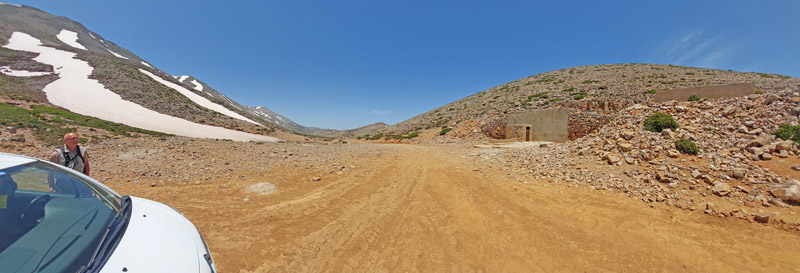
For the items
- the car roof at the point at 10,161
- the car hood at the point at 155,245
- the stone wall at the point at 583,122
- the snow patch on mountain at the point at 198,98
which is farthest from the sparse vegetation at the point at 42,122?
the stone wall at the point at 583,122

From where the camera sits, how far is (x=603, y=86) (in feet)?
117

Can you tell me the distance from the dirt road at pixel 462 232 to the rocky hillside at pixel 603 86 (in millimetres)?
22528

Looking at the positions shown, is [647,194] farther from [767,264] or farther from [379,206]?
[379,206]

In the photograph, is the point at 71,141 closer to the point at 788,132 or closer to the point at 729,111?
the point at 788,132

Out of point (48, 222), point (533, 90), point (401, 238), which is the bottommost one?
point (401, 238)

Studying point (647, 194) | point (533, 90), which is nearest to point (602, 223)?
point (647, 194)

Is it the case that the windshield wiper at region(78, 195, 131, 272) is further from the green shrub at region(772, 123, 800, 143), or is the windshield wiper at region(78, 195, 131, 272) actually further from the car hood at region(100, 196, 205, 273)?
the green shrub at region(772, 123, 800, 143)

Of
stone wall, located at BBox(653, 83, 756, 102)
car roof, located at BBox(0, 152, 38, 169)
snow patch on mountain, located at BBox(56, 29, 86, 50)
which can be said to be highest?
snow patch on mountain, located at BBox(56, 29, 86, 50)

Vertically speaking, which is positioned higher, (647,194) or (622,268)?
(647,194)

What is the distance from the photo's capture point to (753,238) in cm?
432

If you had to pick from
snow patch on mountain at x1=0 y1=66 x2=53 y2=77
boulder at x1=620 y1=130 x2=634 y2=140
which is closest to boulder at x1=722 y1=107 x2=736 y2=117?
boulder at x1=620 y1=130 x2=634 y2=140

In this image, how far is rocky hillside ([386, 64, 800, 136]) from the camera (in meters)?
26.4

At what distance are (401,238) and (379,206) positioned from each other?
1.56m

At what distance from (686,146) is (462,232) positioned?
8.30m
